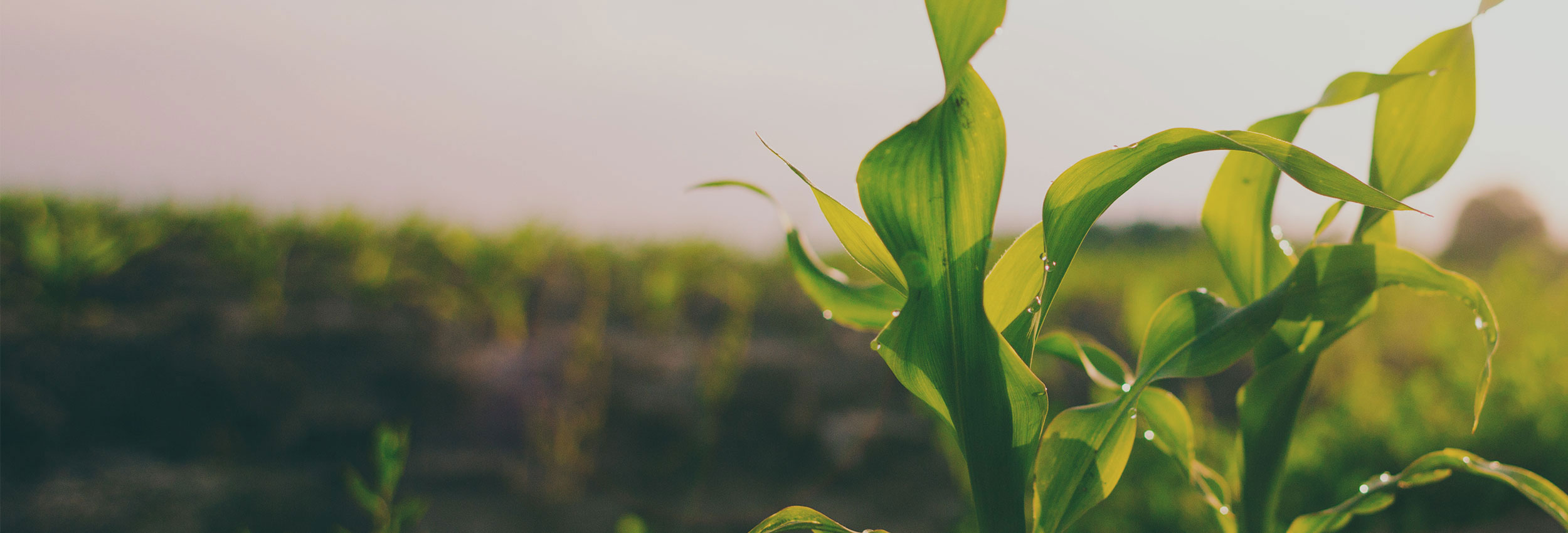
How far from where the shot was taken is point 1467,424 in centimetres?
197

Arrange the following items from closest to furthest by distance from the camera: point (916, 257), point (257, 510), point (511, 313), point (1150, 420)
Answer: point (916, 257) < point (1150, 420) < point (257, 510) < point (511, 313)

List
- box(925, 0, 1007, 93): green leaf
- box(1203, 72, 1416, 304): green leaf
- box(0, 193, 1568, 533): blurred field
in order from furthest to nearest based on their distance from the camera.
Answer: box(0, 193, 1568, 533): blurred field, box(1203, 72, 1416, 304): green leaf, box(925, 0, 1007, 93): green leaf

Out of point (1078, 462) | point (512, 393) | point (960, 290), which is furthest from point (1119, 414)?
point (512, 393)

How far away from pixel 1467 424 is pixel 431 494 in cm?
340

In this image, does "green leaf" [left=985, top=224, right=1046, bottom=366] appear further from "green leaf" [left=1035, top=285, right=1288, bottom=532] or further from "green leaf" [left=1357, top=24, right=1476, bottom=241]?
"green leaf" [left=1357, top=24, right=1476, bottom=241]

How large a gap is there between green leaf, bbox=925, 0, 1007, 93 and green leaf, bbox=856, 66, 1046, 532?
0.9 inches

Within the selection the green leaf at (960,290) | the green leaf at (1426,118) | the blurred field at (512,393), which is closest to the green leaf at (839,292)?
the green leaf at (960,290)

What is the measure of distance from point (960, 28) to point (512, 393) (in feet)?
9.12

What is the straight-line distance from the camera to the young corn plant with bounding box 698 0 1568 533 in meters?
0.45

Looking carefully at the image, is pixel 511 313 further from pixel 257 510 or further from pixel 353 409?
pixel 257 510

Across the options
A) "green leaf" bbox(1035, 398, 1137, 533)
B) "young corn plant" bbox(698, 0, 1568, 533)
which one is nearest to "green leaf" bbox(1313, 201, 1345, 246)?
"young corn plant" bbox(698, 0, 1568, 533)

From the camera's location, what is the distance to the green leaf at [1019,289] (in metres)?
0.55

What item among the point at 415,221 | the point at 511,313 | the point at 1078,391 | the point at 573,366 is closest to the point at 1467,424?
the point at 1078,391

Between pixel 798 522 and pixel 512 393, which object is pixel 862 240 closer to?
pixel 798 522
